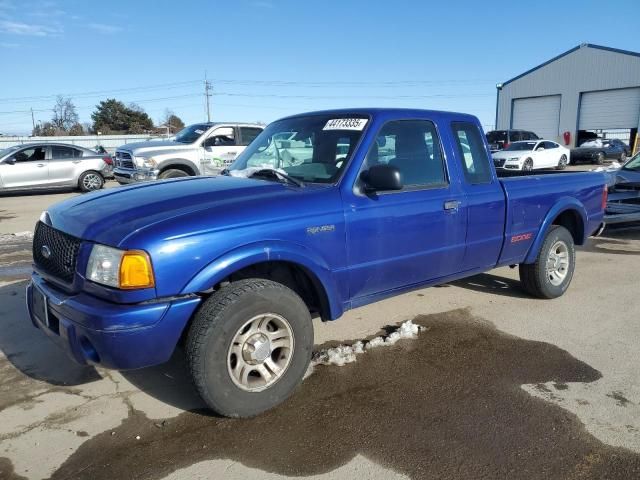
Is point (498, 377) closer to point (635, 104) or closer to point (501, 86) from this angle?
point (635, 104)

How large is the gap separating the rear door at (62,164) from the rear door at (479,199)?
45.5ft

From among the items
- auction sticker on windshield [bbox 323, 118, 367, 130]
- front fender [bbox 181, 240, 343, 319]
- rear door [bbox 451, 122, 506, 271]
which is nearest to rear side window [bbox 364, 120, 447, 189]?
auction sticker on windshield [bbox 323, 118, 367, 130]

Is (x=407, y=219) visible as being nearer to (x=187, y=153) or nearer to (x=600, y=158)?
(x=187, y=153)

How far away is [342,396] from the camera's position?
3406 millimetres

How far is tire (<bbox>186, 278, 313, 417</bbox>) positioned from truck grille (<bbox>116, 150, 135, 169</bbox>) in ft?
30.8

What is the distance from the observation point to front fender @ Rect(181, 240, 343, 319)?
2.85 metres

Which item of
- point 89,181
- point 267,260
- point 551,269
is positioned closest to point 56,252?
point 267,260

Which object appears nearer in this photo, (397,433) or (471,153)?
(397,433)

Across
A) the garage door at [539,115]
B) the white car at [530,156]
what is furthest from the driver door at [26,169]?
the garage door at [539,115]

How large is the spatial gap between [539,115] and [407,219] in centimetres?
4105

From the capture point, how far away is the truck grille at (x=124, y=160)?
38.1 feet

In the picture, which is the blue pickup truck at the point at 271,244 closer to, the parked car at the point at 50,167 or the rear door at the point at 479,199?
the rear door at the point at 479,199

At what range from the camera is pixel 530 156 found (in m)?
23.3

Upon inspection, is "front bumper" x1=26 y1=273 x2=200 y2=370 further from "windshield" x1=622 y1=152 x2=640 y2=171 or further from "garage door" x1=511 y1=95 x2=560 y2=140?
"garage door" x1=511 y1=95 x2=560 y2=140
